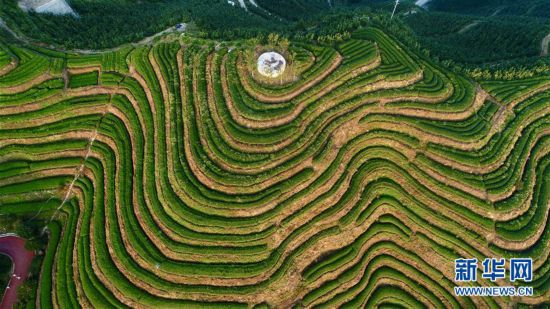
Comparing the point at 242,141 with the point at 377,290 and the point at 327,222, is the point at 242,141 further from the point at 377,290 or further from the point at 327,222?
the point at 377,290

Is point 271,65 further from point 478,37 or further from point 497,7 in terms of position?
point 497,7

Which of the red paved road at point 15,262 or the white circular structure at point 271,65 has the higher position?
the white circular structure at point 271,65

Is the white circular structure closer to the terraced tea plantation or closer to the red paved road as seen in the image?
the terraced tea plantation

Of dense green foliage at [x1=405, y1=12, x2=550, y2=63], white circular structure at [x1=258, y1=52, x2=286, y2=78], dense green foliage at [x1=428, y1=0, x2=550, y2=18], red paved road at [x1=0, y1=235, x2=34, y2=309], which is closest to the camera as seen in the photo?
red paved road at [x1=0, y1=235, x2=34, y2=309]

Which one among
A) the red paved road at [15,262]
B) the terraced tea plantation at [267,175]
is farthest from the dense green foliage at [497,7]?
the red paved road at [15,262]

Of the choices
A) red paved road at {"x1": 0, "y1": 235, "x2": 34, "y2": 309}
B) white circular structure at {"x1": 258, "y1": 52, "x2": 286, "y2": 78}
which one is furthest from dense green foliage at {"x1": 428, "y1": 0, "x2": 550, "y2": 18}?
red paved road at {"x1": 0, "y1": 235, "x2": 34, "y2": 309}

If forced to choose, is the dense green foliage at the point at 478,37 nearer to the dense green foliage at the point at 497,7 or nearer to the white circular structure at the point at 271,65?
the dense green foliage at the point at 497,7

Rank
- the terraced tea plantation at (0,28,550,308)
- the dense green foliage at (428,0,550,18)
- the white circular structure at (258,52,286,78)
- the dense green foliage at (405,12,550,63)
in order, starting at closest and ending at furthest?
1. the terraced tea plantation at (0,28,550,308)
2. the white circular structure at (258,52,286,78)
3. the dense green foliage at (405,12,550,63)
4. the dense green foliage at (428,0,550,18)
